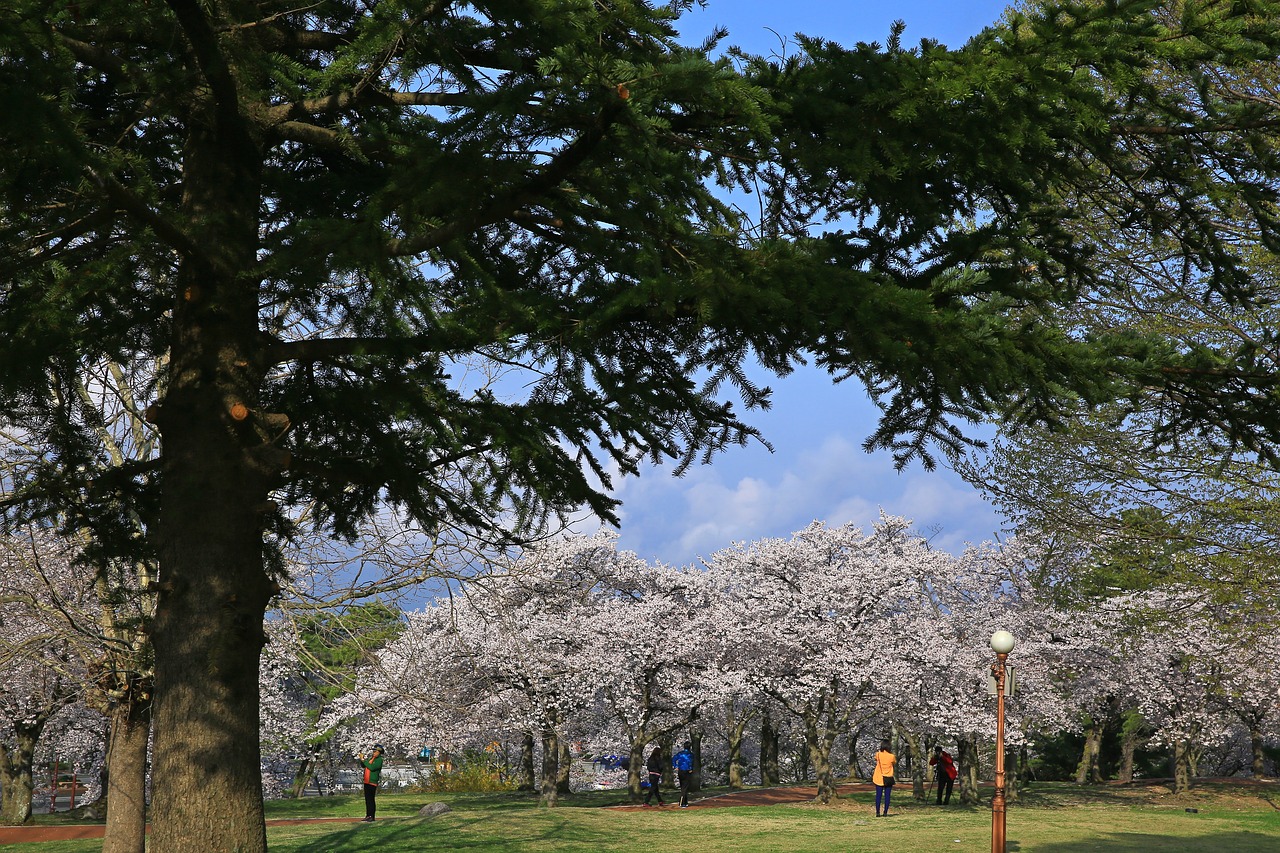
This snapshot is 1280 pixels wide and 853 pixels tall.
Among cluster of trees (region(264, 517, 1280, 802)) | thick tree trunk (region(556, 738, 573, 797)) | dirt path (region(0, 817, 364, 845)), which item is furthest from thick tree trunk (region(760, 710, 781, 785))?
dirt path (region(0, 817, 364, 845))

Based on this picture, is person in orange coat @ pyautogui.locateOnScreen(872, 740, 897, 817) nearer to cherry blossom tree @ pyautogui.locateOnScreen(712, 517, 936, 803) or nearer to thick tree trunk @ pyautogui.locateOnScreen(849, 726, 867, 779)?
cherry blossom tree @ pyautogui.locateOnScreen(712, 517, 936, 803)

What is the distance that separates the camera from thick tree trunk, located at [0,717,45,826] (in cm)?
2381

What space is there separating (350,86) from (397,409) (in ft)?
5.97

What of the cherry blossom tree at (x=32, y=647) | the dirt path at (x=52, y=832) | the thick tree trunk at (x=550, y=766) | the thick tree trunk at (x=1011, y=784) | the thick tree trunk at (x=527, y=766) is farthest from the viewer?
the thick tree trunk at (x=527, y=766)

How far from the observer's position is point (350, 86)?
549cm

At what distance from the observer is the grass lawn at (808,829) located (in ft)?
54.8

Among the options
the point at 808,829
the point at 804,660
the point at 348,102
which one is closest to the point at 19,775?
Answer: the point at 808,829

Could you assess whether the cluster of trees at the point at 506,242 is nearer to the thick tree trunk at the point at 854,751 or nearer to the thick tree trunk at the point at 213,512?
the thick tree trunk at the point at 213,512

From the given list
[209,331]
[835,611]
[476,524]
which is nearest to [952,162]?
[476,524]

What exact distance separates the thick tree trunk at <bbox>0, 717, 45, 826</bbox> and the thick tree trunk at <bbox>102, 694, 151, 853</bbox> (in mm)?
15206

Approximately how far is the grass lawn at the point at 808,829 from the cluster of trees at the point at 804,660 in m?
2.35

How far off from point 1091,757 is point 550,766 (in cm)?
2364

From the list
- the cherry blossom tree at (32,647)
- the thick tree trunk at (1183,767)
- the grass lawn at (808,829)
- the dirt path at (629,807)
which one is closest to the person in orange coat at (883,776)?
the grass lawn at (808,829)

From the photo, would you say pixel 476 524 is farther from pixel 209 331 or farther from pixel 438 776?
pixel 438 776
